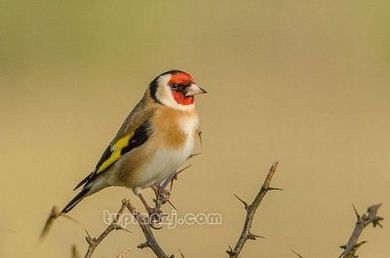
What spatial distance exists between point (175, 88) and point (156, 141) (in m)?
0.26

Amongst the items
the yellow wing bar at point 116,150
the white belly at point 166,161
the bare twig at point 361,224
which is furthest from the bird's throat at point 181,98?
the bare twig at point 361,224

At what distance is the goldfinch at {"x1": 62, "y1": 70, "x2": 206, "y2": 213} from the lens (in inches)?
183

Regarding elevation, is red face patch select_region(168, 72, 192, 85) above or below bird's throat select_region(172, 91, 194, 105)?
above

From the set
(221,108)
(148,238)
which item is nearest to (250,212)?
(148,238)

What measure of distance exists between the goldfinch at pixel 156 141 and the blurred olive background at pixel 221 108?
588 mm

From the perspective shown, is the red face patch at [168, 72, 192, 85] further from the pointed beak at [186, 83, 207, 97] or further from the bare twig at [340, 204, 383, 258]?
the bare twig at [340, 204, 383, 258]

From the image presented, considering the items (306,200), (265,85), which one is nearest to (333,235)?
(306,200)

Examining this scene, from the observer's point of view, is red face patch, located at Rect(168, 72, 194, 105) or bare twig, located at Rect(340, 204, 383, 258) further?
red face patch, located at Rect(168, 72, 194, 105)

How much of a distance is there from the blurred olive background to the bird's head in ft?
2.87

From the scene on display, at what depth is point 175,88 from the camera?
4.76 metres

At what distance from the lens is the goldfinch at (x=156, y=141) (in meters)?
4.64

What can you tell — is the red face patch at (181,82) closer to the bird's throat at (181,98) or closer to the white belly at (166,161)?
the bird's throat at (181,98)

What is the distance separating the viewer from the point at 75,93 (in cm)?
1047

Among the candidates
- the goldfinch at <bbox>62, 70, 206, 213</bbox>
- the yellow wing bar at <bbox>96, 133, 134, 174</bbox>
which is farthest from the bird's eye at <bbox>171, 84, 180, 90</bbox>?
the yellow wing bar at <bbox>96, 133, 134, 174</bbox>
